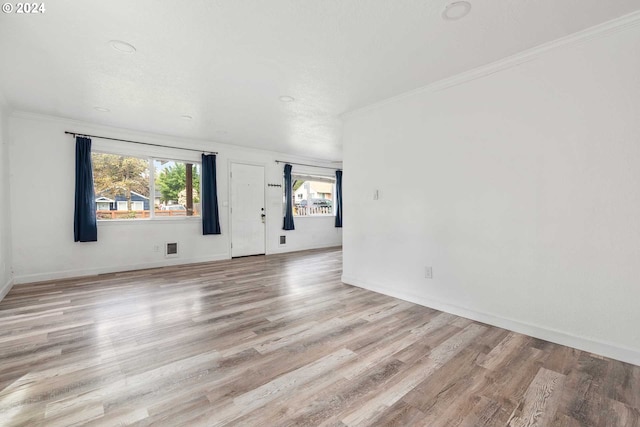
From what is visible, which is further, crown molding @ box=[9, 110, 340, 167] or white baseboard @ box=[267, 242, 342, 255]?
white baseboard @ box=[267, 242, 342, 255]

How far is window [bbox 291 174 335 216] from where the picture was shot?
7.68 metres

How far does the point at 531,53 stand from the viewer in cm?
250

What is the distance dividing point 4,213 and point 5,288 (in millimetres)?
997

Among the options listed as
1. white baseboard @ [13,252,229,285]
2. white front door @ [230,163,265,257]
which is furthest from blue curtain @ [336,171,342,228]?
white baseboard @ [13,252,229,285]

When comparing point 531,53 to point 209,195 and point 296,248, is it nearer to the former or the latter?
point 209,195

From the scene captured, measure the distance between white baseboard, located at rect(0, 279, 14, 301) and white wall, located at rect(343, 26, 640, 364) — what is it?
15.8ft

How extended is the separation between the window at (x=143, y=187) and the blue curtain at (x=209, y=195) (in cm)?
22

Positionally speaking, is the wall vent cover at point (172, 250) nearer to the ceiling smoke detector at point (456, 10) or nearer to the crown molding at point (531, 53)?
the crown molding at point (531, 53)

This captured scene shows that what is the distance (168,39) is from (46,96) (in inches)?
96.9

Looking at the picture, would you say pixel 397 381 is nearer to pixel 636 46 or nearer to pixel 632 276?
pixel 632 276

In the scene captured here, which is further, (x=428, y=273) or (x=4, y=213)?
(x=4, y=213)

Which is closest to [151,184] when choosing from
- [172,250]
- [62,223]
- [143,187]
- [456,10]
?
[143,187]

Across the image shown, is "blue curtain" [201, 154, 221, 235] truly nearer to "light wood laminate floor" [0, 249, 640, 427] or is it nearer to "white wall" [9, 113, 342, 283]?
"white wall" [9, 113, 342, 283]

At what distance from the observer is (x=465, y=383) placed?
73.4 inches
